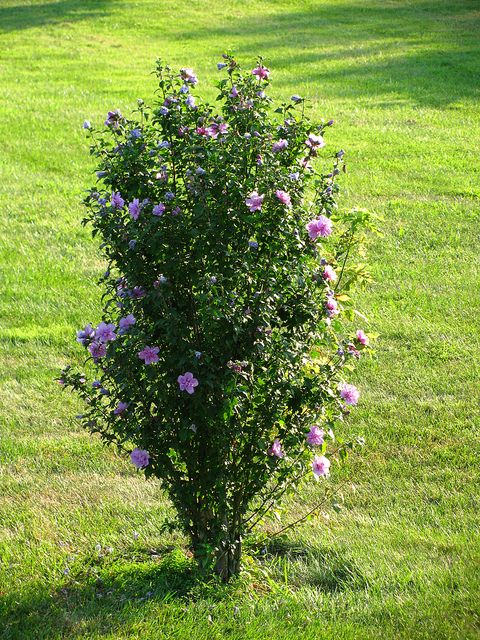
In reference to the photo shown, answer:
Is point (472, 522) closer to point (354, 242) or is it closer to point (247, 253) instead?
point (354, 242)

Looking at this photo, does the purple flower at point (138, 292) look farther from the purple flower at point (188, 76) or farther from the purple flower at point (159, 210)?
the purple flower at point (188, 76)

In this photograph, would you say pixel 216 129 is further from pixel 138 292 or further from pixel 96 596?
pixel 96 596

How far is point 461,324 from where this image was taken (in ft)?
21.8

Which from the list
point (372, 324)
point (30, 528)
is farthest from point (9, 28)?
point (30, 528)

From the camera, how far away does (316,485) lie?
4.80m

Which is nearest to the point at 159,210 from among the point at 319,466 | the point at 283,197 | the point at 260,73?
the point at 283,197

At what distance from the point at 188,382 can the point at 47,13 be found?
2384 centimetres

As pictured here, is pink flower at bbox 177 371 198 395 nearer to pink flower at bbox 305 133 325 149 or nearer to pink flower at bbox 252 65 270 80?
pink flower at bbox 305 133 325 149

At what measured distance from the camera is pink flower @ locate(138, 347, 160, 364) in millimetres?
3299

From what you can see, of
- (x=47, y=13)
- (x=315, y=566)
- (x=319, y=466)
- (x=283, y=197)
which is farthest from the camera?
(x=47, y=13)

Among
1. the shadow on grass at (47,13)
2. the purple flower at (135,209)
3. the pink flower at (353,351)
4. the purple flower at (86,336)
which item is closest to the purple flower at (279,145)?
the purple flower at (135,209)

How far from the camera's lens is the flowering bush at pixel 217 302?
3330 millimetres

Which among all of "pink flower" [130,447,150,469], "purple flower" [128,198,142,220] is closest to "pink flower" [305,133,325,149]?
"purple flower" [128,198,142,220]

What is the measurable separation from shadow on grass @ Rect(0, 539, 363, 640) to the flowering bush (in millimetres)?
203
